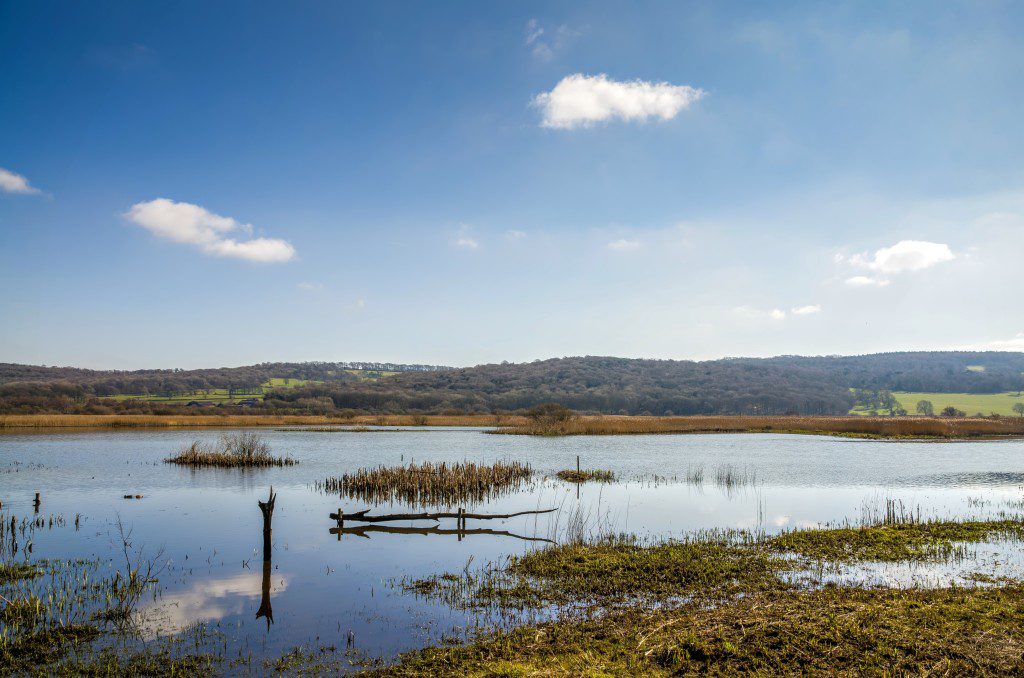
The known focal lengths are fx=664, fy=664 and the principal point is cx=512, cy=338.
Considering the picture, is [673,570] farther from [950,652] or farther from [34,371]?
[34,371]

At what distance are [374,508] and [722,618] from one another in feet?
53.7

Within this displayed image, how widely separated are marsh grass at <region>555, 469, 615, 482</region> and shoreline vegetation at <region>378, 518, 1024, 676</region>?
15.5 meters

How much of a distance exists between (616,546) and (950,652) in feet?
28.4

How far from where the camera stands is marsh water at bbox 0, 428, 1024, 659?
1193 cm

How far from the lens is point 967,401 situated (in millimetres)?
143375

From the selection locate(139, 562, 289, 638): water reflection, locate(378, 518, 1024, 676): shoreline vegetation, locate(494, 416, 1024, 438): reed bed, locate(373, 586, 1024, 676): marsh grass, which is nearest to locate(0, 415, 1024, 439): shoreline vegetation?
locate(494, 416, 1024, 438): reed bed

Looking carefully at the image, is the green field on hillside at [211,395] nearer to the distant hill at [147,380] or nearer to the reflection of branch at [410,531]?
the distant hill at [147,380]

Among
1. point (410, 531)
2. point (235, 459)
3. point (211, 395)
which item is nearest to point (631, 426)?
point (235, 459)

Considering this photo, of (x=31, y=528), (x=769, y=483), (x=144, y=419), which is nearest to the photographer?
(x=31, y=528)

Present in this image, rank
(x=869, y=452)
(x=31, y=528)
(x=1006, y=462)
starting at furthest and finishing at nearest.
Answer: (x=869, y=452) → (x=1006, y=462) → (x=31, y=528)

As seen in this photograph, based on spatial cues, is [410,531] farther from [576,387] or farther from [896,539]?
[576,387]

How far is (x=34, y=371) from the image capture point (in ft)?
640

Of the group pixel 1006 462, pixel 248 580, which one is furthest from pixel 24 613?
pixel 1006 462

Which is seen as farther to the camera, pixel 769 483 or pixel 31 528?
pixel 769 483
